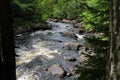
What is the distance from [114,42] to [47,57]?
11.1m

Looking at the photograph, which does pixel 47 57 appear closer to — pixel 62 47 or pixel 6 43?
pixel 62 47

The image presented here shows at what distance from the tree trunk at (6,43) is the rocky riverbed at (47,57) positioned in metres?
7.15

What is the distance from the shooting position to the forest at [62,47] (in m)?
1.62

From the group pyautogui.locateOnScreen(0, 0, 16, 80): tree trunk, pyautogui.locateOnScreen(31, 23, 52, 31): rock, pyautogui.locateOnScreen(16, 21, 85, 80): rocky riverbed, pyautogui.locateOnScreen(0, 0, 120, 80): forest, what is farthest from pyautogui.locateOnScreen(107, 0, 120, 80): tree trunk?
pyautogui.locateOnScreen(31, 23, 52, 31): rock

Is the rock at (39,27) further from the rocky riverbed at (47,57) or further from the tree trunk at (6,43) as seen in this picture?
Answer: the tree trunk at (6,43)

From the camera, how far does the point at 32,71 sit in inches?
422

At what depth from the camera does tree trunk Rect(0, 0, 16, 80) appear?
9.04 feet

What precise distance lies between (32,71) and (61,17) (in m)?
20.7

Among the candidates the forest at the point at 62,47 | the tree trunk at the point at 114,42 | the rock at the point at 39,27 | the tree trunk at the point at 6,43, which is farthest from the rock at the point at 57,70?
the rock at the point at 39,27

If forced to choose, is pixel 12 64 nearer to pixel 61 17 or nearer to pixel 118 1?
pixel 118 1

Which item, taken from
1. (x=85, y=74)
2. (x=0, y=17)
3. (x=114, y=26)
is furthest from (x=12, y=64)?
(x=85, y=74)

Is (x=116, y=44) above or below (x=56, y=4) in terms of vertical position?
below

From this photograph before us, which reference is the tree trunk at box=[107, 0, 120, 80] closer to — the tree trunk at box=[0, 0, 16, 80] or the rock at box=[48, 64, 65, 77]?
the tree trunk at box=[0, 0, 16, 80]

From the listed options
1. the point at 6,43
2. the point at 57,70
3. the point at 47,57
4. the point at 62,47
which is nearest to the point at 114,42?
the point at 6,43
